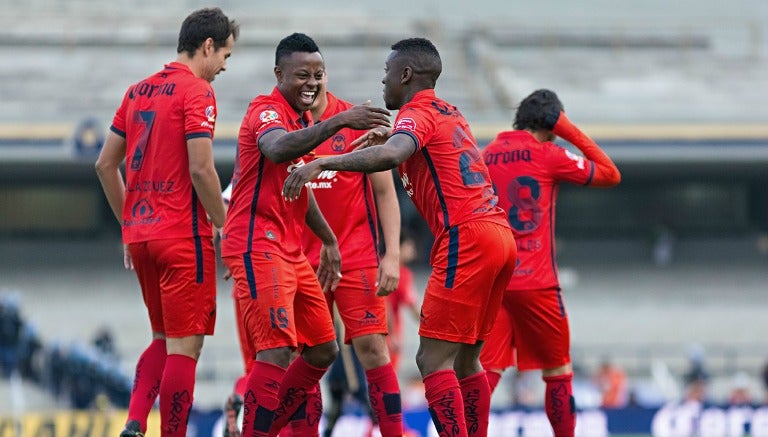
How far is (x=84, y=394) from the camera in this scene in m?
17.8

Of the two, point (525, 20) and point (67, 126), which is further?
point (525, 20)

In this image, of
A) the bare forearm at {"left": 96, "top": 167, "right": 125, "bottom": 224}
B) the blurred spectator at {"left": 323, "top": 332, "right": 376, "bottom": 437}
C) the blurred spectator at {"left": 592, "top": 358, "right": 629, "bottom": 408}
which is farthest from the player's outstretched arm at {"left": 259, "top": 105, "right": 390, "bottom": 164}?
the blurred spectator at {"left": 592, "top": 358, "right": 629, "bottom": 408}

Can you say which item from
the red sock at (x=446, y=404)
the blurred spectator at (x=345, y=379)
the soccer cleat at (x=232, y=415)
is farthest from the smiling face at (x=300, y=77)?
the blurred spectator at (x=345, y=379)

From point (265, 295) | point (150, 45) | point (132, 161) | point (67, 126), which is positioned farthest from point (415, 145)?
point (150, 45)

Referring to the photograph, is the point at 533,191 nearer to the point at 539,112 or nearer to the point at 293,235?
the point at 539,112

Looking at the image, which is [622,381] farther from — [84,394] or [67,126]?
[67,126]

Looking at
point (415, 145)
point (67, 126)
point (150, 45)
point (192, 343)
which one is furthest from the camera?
point (150, 45)

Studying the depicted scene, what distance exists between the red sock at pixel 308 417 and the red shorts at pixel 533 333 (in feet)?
5.03

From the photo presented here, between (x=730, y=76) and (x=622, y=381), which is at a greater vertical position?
(x=730, y=76)

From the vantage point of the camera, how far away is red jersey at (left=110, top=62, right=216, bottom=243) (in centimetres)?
723

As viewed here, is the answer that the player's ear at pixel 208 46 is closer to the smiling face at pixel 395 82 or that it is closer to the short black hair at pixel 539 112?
the smiling face at pixel 395 82

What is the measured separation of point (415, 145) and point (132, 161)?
1.86 meters

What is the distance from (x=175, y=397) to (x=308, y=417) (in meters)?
0.89

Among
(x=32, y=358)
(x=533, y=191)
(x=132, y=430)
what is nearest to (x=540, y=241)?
(x=533, y=191)
